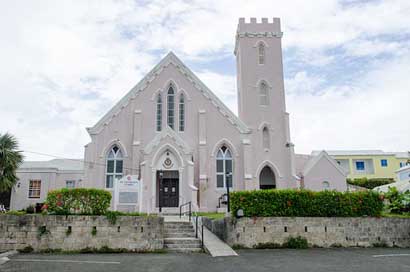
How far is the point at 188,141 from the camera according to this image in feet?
86.3

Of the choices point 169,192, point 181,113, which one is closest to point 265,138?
point 181,113

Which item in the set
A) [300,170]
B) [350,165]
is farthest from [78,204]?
[350,165]

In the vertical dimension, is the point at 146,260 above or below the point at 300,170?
below

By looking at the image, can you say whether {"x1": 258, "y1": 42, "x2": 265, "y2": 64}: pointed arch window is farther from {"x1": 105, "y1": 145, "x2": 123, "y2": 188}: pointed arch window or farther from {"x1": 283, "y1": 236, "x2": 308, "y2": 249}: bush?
{"x1": 283, "y1": 236, "x2": 308, "y2": 249}: bush

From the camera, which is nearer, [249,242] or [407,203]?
[249,242]

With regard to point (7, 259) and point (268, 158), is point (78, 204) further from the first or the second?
point (268, 158)

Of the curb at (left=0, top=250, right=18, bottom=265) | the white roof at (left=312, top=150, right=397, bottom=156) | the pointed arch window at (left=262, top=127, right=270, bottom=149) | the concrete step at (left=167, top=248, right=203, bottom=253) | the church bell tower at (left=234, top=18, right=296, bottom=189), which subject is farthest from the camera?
the white roof at (left=312, top=150, right=397, bottom=156)

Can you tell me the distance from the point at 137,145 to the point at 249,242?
45.0 feet

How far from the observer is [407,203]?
1689 cm

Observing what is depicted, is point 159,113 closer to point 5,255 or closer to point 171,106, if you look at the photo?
point 171,106

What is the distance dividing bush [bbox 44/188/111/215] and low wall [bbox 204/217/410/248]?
4.93 m

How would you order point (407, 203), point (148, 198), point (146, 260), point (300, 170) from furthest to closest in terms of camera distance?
1. point (300, 170)
2. point (148, 198)
3. point (407, 203)
4. point (146, 260)

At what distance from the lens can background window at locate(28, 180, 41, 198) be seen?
3081cm

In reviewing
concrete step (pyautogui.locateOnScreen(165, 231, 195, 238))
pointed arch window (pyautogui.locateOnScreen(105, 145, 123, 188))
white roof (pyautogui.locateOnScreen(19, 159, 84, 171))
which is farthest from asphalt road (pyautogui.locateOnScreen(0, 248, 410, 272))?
white roof (pyautogui.locateOnScreen(19, 159, 84, 171))
